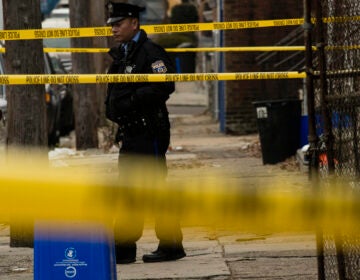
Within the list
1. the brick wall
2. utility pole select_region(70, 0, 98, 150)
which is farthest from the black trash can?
the brick wall

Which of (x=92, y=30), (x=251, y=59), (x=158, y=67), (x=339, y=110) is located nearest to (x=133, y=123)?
(x=158, y=67)

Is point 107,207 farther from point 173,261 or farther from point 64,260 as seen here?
point 173,261

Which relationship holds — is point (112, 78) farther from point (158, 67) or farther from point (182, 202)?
point (182, 202)

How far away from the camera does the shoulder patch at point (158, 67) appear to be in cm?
806

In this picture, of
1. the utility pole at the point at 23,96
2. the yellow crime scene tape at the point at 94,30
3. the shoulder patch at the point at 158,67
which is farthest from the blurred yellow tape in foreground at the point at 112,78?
the utility pole at the point at 23,96

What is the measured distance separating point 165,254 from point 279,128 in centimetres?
583

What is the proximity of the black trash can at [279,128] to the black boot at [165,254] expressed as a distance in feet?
18.1

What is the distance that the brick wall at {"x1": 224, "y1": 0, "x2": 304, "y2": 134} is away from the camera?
18.8m

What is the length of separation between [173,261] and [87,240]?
2.05m

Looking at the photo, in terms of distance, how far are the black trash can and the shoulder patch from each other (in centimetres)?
562

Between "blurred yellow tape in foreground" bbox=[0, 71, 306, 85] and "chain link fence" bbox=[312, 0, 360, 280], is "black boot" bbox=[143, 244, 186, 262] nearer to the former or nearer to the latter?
"blurred yellow tape in foreground" bbox=[0, 71, 306, 85]

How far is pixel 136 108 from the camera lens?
805 cm

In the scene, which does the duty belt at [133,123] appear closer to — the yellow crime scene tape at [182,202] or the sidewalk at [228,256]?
the sidewalk at [228,256]

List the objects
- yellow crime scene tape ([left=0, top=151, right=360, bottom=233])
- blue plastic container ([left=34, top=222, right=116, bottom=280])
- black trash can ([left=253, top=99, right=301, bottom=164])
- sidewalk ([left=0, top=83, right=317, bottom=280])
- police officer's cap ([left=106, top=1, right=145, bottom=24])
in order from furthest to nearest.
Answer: black trash can ([left=253, top=99, right=301, bottom=164]) → police officer's cap ([left=106, top=1, right=145, bottom=24]) → sidewalk ([left=0, top=83, right=317, bottom=280]) → blue plastic container ([left=34, top=222, right=116, bottom=280]) → yellow crime scene tape ([left=0, top=151, right=360, bottom=233])
